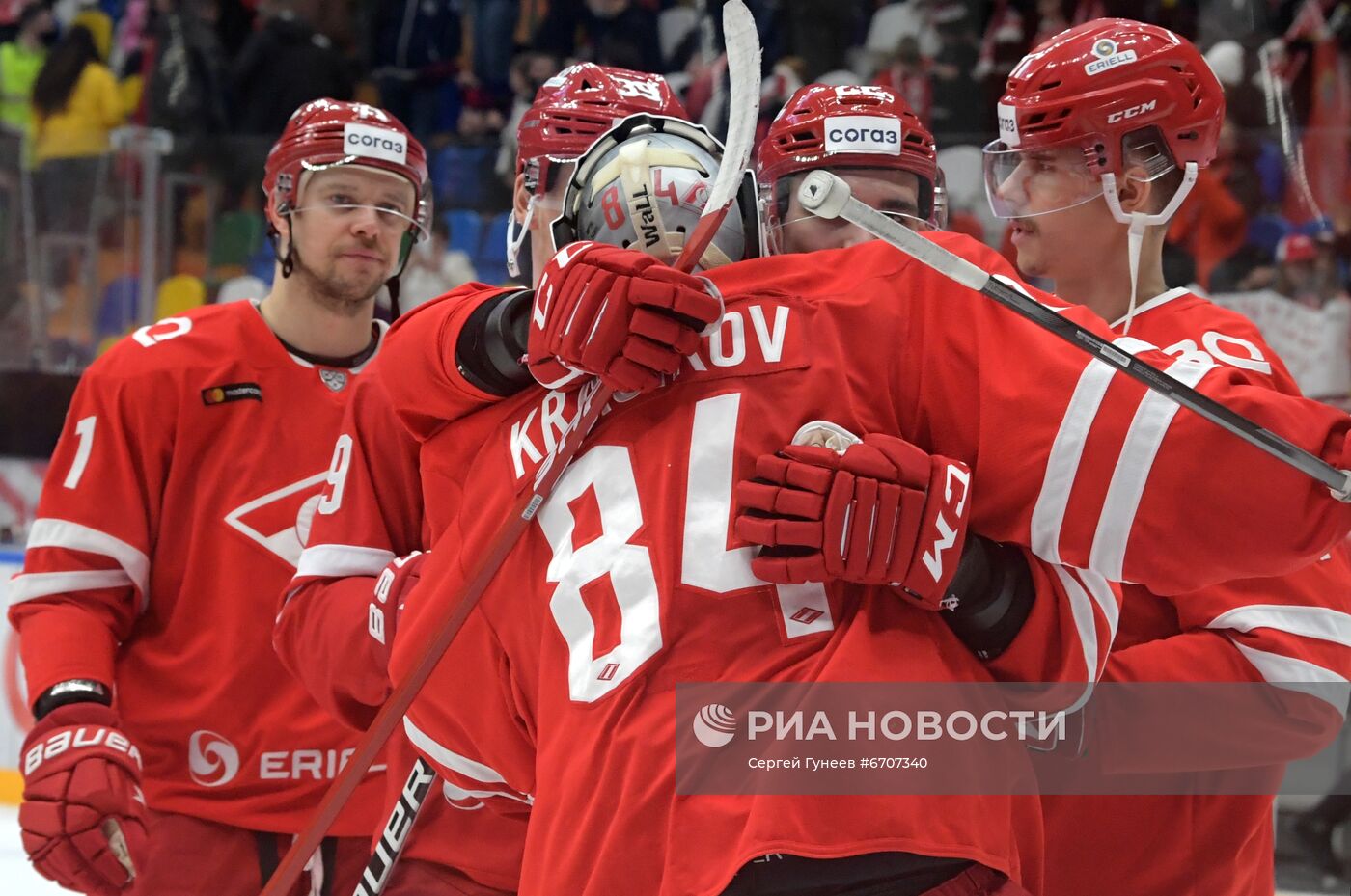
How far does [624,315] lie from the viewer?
1.26 m

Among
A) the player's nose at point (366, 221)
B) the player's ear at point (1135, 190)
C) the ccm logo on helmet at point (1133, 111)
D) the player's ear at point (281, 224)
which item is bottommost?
the player's ear at point (281, 224)

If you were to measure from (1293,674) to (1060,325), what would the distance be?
2.37 ft

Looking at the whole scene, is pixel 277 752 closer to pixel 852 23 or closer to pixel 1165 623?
pixel 1165 623

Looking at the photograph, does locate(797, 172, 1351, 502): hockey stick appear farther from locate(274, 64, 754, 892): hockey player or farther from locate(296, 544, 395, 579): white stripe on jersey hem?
locate(296, 544, 395, 579): white stripe on jersey hem

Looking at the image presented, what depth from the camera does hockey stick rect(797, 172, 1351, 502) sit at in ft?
3.84

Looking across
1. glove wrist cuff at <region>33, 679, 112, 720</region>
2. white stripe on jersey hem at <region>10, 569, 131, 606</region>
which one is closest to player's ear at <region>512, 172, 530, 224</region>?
white stripe on jersey hem at <region>10, 569, 131, 606</region>

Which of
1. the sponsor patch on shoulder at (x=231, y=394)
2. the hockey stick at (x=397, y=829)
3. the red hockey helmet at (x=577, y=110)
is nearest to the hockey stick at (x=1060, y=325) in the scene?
the hockey stick at (x=397, y=829)

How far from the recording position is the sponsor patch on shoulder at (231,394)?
251cm

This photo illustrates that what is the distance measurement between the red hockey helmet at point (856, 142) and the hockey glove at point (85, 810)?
1.22 meters

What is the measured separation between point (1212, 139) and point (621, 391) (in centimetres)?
110

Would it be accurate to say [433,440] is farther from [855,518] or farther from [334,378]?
[334,378]

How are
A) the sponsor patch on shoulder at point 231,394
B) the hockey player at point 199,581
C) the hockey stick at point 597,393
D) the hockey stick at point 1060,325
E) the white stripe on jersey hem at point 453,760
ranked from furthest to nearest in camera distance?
1. the sponsor patch on shoulder at point 231,394
2. the hockey player at point 199,581
3. the white stripe on jersey hem at point 453,760
4. the hockey stick at point 597,393
5. the hockey stick at point 1060,325

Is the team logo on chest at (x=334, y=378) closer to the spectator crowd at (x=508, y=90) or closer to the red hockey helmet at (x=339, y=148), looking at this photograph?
the red hockey helmet at (x=339, y=148)

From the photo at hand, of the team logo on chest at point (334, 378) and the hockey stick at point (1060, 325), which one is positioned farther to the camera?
the team logo on chest at point (334, 378)
